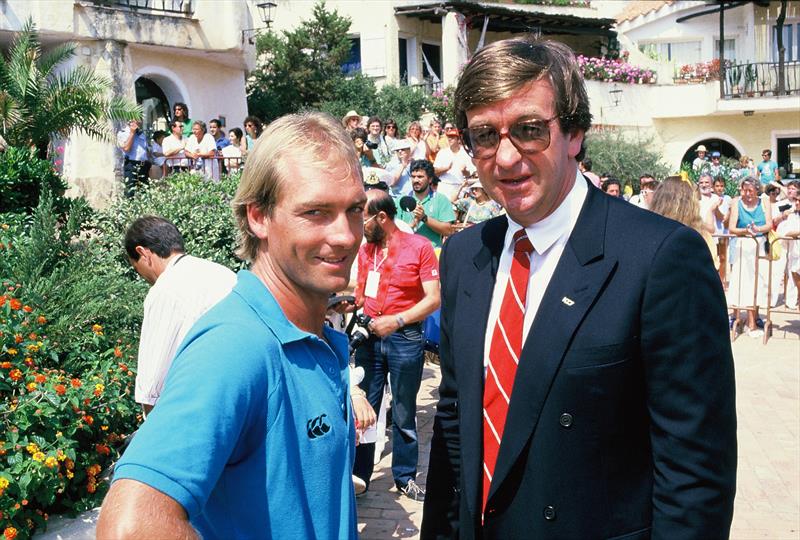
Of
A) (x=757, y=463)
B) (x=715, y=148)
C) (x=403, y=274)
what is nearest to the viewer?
(x=403, y=274)

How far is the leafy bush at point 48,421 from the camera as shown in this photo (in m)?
4.00

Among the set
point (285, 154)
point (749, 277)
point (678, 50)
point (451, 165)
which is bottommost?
point (749, 277)

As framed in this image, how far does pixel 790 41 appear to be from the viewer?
32.1m

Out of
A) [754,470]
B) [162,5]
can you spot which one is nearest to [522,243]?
[754,470]

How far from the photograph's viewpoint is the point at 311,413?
5.39ft

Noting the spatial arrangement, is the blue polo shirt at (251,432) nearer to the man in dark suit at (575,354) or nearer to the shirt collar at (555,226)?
the man in dark suit at (575,354)

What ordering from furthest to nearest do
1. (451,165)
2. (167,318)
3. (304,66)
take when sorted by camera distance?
1. (304,66)
2. (451,165)
3. (167,318)

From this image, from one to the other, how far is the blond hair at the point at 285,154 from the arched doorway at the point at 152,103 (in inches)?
732

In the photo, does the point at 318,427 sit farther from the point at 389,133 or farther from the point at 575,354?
the point at 389,133

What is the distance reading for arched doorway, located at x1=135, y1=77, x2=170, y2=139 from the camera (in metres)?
19.4

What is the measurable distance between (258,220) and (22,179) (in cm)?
964

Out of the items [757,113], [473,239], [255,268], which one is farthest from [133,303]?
[757,113]

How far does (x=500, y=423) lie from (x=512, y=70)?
962 mm

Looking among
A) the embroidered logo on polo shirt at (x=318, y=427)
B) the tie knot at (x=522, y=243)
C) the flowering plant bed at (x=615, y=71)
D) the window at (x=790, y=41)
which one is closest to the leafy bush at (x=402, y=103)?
the flowering plant bed at (x=615, y=71)
